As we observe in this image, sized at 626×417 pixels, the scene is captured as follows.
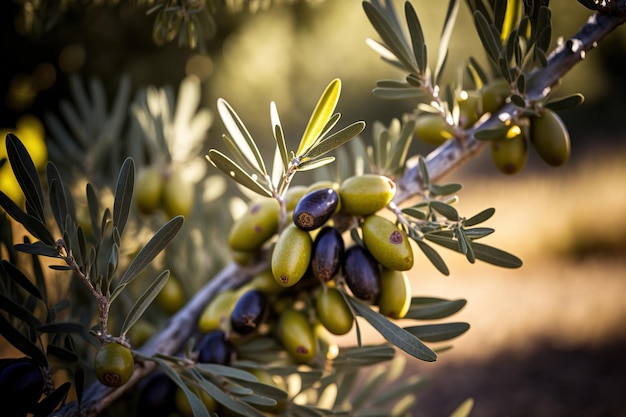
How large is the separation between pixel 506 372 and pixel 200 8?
6.78 ft

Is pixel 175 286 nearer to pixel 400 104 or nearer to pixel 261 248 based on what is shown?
pixel 261 248

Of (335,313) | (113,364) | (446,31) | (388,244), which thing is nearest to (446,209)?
(388,244)

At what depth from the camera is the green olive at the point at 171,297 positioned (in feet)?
2.53

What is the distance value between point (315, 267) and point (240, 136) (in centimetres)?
18

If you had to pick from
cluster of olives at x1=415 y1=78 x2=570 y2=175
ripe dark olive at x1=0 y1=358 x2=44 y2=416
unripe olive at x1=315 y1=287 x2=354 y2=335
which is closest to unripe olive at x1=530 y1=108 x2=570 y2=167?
cluster of olives at x1=415 y1=78 x2=570 y2=175

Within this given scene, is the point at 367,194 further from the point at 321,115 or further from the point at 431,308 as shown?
the point at 431,308

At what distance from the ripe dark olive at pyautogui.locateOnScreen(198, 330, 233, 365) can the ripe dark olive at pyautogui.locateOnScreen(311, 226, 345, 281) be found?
18 centimetres

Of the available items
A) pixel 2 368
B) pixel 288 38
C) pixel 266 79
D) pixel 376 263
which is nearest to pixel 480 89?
pixel 376 263

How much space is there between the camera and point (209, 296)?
0.69 metres

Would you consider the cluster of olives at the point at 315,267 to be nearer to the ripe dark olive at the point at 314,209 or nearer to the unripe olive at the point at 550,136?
the ripe dark olive at the point at 314,209

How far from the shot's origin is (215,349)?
23.0 inches

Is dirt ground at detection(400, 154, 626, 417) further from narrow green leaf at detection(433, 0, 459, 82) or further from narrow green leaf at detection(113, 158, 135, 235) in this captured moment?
narrow green leaf at detection(113, 158, 135, 235)

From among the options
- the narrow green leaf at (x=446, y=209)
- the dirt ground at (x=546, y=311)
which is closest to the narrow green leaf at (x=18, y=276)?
the narrow green leaf at (x=446, y=209)

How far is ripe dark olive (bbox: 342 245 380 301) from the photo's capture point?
51cm
